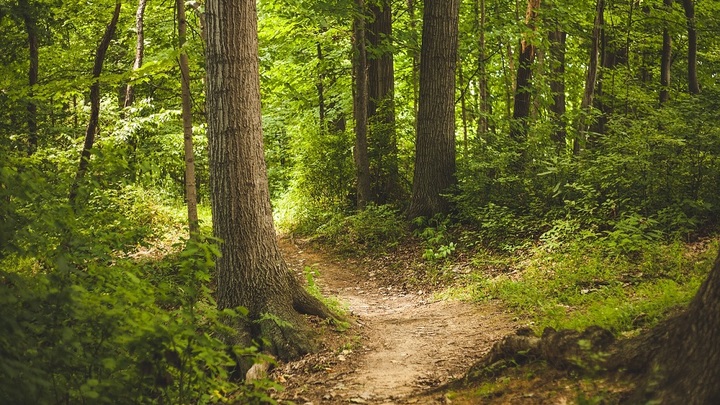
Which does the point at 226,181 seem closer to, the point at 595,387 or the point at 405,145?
the point at 595,387

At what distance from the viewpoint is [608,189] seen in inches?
362

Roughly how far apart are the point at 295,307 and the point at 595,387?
161 inches

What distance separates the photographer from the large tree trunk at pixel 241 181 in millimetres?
6336

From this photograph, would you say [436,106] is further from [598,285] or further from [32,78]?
[32,78]

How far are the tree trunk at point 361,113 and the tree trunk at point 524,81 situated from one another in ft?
11.5

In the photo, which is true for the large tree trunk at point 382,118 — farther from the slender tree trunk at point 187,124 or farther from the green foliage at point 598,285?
the slender tree trunk at point 187,124

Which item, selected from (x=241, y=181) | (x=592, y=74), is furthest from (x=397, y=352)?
(x=592, y=74)

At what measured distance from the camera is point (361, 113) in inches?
517

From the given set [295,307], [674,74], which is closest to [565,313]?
[295,307]

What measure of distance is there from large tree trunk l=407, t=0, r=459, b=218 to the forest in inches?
1.8

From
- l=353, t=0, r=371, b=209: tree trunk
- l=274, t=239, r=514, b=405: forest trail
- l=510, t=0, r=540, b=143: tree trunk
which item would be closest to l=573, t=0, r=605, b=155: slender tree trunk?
l=510, t=0, r=540, b=143: tree trunk

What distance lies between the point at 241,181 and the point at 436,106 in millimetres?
6195

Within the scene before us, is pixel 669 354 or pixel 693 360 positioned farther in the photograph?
pixel 669 354

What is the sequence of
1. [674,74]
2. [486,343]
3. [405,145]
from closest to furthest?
[486,343]
[405,145]
[674,74]
